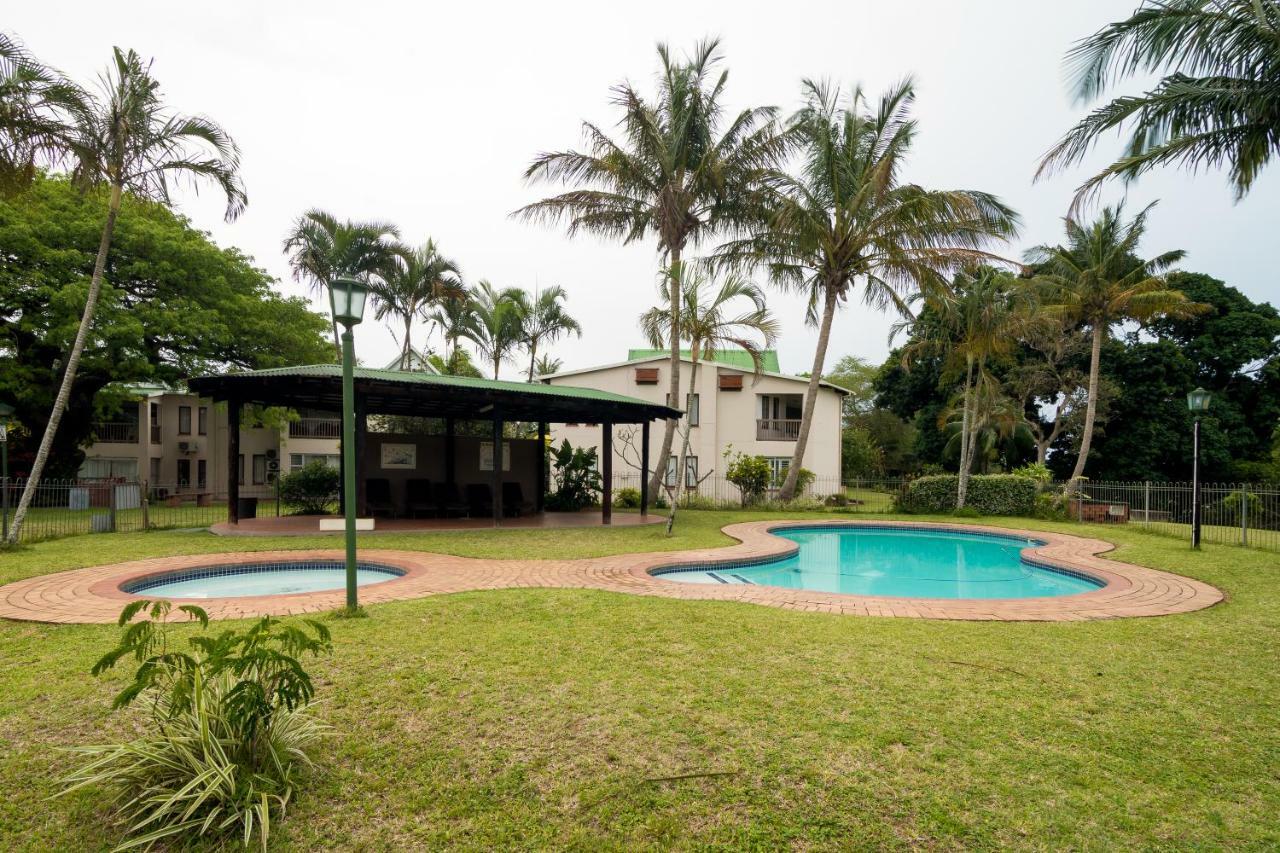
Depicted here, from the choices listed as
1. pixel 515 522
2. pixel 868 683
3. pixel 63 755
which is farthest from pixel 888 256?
pixel 63 755

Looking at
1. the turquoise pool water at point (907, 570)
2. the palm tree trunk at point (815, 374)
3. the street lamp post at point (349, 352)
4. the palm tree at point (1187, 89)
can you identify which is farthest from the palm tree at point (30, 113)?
the palm tree trunk at point (815, 374)

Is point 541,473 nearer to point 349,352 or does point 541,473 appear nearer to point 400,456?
point 400,456

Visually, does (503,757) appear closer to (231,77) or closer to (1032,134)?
(1032,134)

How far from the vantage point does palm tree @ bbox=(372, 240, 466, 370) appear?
2080 centimetres

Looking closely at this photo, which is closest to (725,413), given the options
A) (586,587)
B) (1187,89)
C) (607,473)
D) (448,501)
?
(607,473)

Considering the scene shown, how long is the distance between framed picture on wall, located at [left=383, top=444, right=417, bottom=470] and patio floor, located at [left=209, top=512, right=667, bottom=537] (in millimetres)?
2141

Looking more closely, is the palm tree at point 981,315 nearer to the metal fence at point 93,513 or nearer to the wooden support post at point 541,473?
the wooden support post at point 541,473

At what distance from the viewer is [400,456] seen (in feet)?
53.8

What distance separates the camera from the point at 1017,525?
1596cm

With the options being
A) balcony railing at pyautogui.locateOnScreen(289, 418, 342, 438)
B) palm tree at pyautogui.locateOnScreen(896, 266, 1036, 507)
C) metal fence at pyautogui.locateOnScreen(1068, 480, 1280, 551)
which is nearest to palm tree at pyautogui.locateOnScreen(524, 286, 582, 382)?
balcony railing at pyautogui.locateOnScreen(289, 418, 342, 438)

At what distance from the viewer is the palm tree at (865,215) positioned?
55.0ft

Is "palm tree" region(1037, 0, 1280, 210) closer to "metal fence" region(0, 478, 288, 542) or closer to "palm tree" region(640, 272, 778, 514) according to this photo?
"palm tree" region(640, 272, 778, 514)

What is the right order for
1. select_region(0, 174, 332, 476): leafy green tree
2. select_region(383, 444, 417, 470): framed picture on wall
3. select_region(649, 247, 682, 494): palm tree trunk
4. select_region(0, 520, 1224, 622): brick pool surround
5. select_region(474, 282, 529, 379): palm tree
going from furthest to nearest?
select_region(474, 282, 529, 379): palm tree, select_region(0, 174, 332, 476): leafy green tree, select_region(383, 444, 417, 470): framed picture on wall, select_region(649, 247, 682, 494): palm tree trunk, select_region(0, 520, 1224, 622): brick pool surround

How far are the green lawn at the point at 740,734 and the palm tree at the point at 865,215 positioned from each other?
1337 cm
